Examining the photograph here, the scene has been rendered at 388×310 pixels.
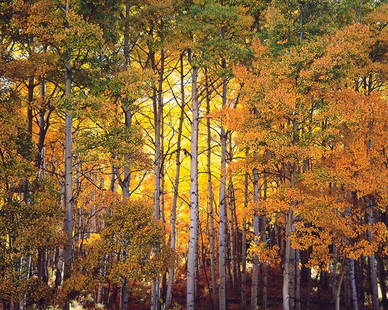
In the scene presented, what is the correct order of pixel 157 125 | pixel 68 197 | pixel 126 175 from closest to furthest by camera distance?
pixel 68 197
pixel 126 175
pixel 157 125

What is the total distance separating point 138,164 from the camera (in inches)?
426

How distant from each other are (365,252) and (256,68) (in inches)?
260

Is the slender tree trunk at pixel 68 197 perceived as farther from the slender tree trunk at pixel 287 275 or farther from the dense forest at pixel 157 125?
the slender tree trunk at pixel 287 275

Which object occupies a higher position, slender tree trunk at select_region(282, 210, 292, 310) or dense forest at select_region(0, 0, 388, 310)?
dense forest at select_region(0, 0, 388, 310)

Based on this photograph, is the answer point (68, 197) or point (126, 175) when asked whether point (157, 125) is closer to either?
point (126, 175)

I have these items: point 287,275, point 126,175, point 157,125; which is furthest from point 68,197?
point 287,275

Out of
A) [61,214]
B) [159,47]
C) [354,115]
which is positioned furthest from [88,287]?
[354,115]

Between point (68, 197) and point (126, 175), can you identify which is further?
point (126, 175)

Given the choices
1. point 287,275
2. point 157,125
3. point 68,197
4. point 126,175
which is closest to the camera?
point 68,197

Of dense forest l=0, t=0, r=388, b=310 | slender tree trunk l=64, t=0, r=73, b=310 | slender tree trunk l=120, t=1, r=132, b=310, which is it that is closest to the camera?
dense forest l=0, t=0, r=388, b=310

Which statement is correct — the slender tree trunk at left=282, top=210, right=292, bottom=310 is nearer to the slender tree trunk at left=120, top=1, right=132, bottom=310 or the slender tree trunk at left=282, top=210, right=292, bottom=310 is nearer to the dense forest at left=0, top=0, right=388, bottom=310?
the dense forest at left=0, top=0, right=388, bottom=310

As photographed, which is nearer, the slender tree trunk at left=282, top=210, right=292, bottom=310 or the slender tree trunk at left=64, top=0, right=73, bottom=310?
the slender tree trunk at left=64, top=0, right=73, bottom=310

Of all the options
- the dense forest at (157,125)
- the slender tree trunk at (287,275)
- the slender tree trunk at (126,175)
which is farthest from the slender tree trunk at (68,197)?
the slender tree trunk at (287,275)

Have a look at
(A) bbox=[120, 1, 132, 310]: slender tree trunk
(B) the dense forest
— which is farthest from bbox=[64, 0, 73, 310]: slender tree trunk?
(A) bbox=[120, 1, 132, 310]: slender tree trunk
